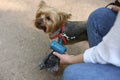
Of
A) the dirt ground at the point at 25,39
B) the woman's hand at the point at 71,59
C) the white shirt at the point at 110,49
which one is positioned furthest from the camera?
the dirt ground at the point at 25,39

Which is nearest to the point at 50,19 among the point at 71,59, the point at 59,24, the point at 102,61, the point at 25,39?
the point at 59,24

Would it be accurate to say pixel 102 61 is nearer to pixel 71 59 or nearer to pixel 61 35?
pixel 71 59

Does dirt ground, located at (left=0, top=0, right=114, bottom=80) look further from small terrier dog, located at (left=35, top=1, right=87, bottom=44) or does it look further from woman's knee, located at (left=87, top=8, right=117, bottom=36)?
woman's knee, located at (left=87, top=8, right=117, bottom=36)

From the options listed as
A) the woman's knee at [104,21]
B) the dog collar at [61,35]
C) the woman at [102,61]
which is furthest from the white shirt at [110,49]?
the dog collar at [61,35]

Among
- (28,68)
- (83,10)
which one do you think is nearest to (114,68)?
(28,68)

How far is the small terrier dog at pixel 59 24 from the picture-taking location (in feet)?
5.83

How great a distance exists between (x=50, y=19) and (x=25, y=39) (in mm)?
287

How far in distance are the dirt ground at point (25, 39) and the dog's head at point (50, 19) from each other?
183 millimetres

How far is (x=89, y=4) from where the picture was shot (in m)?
2.52

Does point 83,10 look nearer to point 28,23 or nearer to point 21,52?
point 28,23

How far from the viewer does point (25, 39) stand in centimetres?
201

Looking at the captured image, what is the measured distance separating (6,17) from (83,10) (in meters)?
0.69

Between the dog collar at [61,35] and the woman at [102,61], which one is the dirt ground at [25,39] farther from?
the woman at [102,61]

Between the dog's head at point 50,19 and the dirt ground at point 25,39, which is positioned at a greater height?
the dog's head at point 50,19
